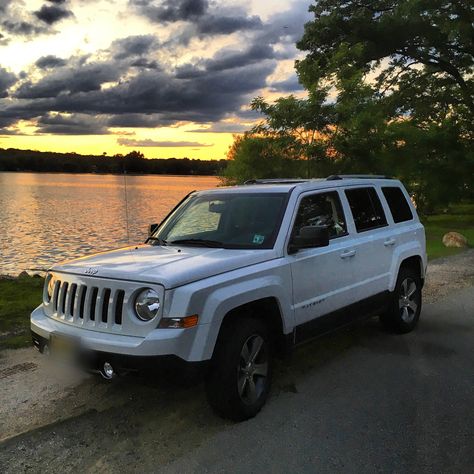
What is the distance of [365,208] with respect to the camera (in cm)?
598

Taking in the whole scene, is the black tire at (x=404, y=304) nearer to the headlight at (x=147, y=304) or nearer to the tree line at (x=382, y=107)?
the headlight at (x=147, y=304)

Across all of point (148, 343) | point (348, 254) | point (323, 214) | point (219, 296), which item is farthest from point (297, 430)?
point (323, 214)

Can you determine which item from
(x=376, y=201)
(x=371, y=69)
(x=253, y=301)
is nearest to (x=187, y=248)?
(x=253, y=301)

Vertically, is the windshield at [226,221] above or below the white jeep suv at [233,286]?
above

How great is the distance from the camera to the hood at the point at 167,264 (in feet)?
12.8

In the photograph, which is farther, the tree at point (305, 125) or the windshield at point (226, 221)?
the tree at point (305, 125)

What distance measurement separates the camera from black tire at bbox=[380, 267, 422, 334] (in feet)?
20.9

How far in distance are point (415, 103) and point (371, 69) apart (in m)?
3.11

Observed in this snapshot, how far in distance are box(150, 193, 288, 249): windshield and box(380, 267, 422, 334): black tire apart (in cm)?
211

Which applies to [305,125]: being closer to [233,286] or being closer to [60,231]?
[60,231]

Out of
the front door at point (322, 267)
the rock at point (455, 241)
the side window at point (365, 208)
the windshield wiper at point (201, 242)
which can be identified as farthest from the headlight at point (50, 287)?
the rock at point (455, 241)

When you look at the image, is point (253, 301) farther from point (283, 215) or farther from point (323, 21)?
point (323, 21)

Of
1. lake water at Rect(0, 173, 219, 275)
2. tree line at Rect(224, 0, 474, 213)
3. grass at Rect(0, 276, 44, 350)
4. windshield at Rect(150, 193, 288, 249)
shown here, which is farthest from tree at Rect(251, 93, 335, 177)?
windshield at Rect(150, 193, 288, 249)

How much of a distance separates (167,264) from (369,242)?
2501 mm
